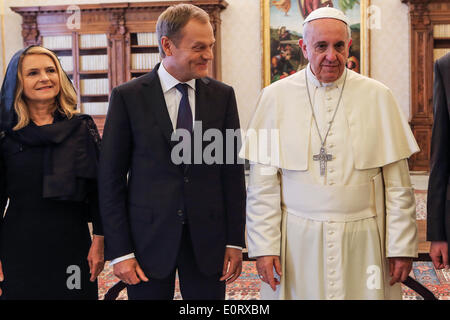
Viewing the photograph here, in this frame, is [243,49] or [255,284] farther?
[243,49]

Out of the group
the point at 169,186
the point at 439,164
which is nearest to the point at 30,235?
the point at 169,186

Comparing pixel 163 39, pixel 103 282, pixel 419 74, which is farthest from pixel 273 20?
pixel 163 39

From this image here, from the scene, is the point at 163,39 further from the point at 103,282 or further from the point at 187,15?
the point at 103,282

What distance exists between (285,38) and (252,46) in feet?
2.30

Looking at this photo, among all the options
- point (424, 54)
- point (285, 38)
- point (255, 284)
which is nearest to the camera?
point (255, 284)

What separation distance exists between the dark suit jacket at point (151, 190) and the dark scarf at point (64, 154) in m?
0.19

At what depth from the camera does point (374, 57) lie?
34.2 ft

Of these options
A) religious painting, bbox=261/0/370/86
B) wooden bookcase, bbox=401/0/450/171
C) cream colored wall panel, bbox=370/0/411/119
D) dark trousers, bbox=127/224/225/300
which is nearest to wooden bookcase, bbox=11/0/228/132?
religious painting, bbox=261/0/370/86

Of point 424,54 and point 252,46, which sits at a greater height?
point 252,46

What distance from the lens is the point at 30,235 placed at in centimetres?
232

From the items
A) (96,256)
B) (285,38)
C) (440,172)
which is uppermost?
(285,38)

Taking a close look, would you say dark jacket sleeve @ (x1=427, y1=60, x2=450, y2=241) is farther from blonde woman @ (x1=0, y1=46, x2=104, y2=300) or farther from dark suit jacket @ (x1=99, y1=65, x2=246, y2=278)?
blonde woman @ (x1=0, y1=46, x2=104, y2=300)

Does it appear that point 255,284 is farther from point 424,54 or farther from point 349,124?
point 424,54

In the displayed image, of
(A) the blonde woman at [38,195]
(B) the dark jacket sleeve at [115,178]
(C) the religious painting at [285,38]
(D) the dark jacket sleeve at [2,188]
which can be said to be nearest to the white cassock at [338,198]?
(B) the dark jacket sleeve at [115,178]
